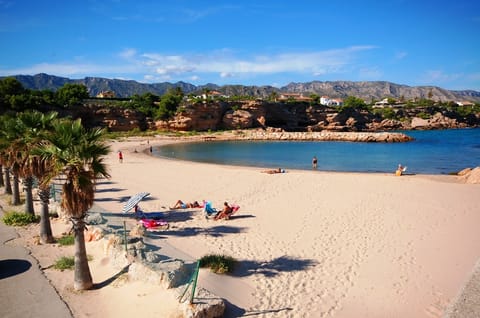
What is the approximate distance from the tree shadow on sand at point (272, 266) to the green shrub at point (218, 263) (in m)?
0.19

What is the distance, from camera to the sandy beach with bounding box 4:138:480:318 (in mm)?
7508

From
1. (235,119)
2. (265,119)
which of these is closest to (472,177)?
(235,119)

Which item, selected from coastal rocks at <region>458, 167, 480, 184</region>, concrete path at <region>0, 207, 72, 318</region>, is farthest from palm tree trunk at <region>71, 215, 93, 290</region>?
coastal rocks at <region>458, 167, 480, 184</region>

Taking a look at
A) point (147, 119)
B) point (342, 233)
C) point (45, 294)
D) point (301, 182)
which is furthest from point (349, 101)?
point (45, 294)

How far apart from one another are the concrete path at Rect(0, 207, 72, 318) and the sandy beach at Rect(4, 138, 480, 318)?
0.87 ft

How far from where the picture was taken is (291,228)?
12.9 metres

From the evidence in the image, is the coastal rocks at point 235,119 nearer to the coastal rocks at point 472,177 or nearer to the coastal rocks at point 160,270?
the coastal rocks at point 472,177

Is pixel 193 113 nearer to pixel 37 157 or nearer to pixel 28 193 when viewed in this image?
pixel 28 193

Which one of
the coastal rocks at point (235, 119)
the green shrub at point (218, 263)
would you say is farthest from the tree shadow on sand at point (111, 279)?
the coastal rocks at point (235, 119)

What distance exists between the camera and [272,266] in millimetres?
9492

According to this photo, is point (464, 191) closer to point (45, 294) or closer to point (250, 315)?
point (250, 315)

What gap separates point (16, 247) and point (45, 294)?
3.72 m

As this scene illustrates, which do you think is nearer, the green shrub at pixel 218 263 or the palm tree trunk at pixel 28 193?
the green shrub at pixel 218 263

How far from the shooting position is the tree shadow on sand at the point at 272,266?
29.6 feet
